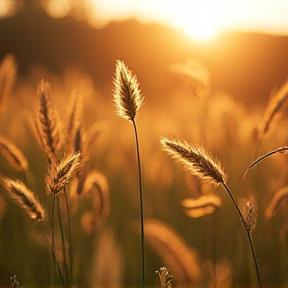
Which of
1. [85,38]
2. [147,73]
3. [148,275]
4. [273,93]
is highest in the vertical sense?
[85,38]

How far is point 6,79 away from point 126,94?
1.04 metres

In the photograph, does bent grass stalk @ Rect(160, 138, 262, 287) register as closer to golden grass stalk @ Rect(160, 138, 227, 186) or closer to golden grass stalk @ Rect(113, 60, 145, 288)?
golden grass stalk @ Rect(160, 138, 227, 186)

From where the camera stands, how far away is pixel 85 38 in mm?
38938

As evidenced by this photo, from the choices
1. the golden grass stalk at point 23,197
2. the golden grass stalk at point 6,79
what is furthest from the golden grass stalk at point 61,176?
the golden grass stalk at point 6,79

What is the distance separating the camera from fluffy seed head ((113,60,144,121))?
Answer: 1776 millimetres

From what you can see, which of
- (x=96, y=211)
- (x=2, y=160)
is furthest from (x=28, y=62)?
(x=96, y=211)

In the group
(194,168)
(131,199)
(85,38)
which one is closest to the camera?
(194,168)

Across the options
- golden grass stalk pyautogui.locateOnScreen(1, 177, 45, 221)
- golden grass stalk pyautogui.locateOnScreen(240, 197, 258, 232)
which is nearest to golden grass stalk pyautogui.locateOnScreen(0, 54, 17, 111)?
golden grass stalk pyautogui.locateOnScreen(1, 177, 45, 221)

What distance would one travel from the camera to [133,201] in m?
4.52

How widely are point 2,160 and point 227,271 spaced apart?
3055 millimetres

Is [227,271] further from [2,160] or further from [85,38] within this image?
[85,38]

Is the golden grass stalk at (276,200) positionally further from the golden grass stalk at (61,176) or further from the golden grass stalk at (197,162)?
the golden grass stalk at (61,176)

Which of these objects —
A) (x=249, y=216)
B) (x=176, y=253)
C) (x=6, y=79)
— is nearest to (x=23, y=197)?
(x=176, y=253)

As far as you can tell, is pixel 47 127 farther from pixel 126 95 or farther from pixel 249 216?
pixel 249 216
